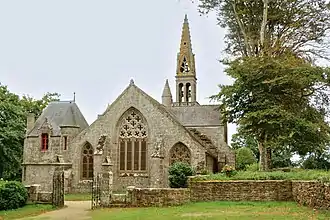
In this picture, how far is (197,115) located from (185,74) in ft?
30.2

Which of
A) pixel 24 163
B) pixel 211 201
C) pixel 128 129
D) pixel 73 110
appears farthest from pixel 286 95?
pixel 24 163

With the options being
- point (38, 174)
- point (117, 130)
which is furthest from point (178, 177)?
point (38, 174)

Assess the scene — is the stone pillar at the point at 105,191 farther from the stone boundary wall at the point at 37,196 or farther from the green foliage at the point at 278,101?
the green foliage at the point at 278,101

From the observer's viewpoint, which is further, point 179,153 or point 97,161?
point 179,153

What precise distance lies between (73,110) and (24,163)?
5.84 meters

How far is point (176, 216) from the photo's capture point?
16.6m

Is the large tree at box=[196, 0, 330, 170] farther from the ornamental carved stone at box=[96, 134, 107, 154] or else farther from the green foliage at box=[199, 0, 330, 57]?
the ornamental carved stone at box=[96, 134, 107, 154]

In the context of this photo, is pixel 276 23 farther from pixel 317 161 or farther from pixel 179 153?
pixel 317 161

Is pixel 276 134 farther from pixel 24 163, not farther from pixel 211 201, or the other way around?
pixel 24 163

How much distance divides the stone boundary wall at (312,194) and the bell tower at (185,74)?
101 ft

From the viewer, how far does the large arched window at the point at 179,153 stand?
35.6 meters

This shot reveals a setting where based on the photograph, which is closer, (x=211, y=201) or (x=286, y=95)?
(x=211, y=201)

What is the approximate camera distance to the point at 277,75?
2714 cm

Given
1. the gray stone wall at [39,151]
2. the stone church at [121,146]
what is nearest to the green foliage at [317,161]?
the stone church at [121,146]
